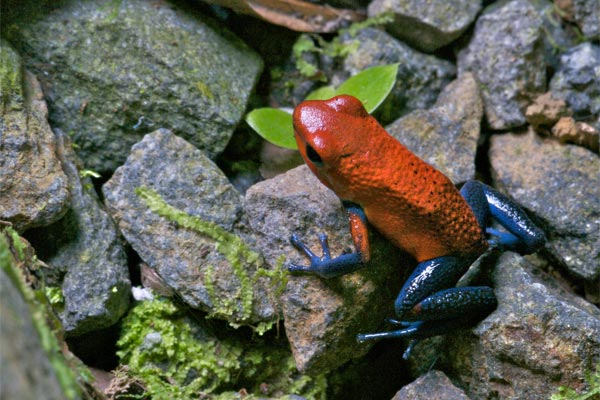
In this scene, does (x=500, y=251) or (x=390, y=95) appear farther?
(x=390, y=95)

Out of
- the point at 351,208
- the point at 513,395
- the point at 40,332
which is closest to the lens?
the point at 40,332

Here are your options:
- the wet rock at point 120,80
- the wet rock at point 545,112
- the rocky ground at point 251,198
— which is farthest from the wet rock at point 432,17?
the wet rock at point 120,80

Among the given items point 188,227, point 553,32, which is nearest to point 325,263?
point 188,227

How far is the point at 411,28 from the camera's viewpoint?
354 centimetres

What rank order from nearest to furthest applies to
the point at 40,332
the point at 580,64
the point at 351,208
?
1. the point at 40,332
2. the point at 351,208
3. the point at 580,64

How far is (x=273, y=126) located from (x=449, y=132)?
0.98 metres

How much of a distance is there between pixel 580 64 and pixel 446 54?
2.56 feet

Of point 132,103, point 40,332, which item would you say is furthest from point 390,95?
point 40,332

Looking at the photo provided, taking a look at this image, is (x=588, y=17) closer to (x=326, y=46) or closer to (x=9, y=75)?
(x=326, y=46)

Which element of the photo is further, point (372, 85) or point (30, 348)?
point (372, 85)

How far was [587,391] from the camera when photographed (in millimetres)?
2383

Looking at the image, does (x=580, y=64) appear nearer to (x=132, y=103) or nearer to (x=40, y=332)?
(x=132, y=103)

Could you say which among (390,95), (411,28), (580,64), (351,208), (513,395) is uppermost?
(580,64)

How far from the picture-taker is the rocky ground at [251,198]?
2586mm
